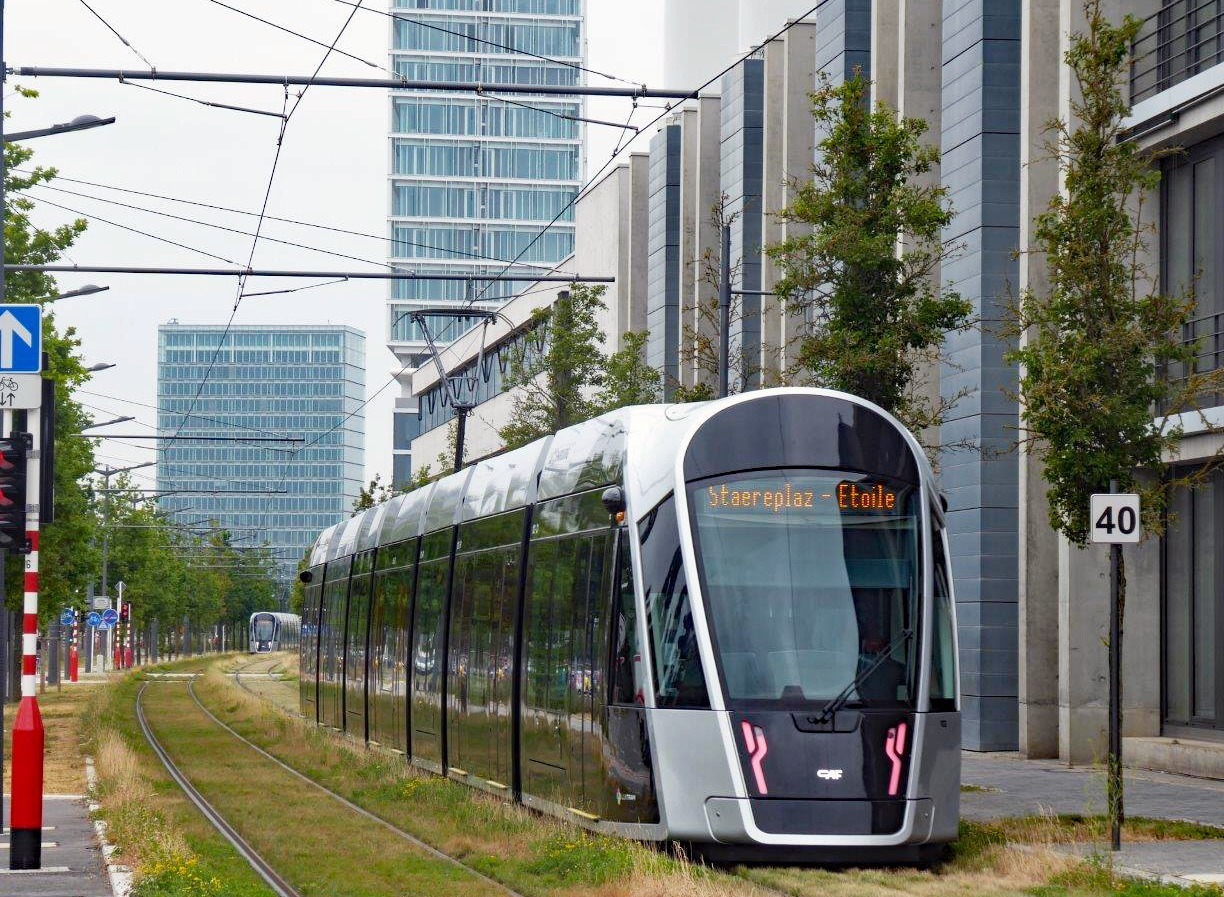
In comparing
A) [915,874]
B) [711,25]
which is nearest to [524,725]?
[915,874]

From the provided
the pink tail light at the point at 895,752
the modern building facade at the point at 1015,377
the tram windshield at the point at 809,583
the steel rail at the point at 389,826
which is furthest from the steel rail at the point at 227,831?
the modern building facade at the point at 1015,377

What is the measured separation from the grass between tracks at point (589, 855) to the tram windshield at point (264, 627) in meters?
96.0

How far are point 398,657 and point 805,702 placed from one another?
37.1ft

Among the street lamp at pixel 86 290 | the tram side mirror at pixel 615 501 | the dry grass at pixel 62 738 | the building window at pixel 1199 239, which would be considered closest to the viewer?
the tram side mirror at pixel 615 501

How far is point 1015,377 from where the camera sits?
27.4 m

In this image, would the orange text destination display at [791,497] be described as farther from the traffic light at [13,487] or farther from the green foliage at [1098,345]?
the traffic light at [13,487]

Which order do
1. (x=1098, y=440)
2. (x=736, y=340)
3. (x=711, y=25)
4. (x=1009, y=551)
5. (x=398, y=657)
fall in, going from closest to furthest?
(x=1098, y=440) < (x=398, y=657) < (x=1009, y=551) < (x=736, y=340) < (x=711, y=25)

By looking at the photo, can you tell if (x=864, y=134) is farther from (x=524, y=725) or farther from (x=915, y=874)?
(x=915, y=874)

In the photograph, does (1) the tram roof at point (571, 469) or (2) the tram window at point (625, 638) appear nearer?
(2) the tram window at point (625, 638)

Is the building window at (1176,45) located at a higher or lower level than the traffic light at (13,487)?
higher

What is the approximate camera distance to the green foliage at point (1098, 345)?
53.6ft

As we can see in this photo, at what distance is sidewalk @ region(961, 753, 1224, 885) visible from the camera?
13203mm

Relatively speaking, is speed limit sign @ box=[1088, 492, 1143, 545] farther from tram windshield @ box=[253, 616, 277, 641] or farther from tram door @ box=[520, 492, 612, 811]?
tram windshield @ box=[253, 616, 277, 641]

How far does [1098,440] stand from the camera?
16.5 m
